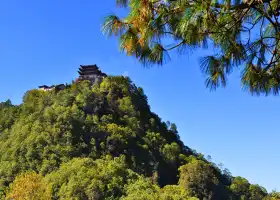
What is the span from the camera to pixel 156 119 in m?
54.6

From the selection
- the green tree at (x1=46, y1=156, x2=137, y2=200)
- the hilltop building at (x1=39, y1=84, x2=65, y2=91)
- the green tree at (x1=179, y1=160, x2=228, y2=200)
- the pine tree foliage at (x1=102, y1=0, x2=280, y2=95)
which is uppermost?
the hilltop building at (x1=39, y1=84, x2=65, y2=91)

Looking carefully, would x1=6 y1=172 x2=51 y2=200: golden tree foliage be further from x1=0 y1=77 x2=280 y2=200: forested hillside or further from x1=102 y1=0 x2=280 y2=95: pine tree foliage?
x1=102 y1=0 x2=280 y2=95: pine tree foliage

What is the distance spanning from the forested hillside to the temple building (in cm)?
151

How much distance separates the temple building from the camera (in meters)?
50.2

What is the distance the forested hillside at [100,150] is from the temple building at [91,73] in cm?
151

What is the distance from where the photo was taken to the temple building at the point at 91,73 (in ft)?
165

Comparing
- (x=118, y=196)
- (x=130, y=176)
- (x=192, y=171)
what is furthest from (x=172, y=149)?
(x=118, y=196)

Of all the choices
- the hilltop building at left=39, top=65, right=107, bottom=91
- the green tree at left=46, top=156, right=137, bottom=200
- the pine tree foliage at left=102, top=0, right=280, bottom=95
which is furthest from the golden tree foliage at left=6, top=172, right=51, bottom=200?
the hilltop building at left=39, top=65, right=107, bottom=91

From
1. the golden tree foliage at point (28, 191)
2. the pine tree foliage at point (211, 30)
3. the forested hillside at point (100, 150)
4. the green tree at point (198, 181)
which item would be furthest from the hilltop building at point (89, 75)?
the pine tree foliage at point (211, 30)

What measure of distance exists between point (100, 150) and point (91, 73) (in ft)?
41.2

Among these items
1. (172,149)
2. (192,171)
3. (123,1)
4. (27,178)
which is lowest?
(123,1)

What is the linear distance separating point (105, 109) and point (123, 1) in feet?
141

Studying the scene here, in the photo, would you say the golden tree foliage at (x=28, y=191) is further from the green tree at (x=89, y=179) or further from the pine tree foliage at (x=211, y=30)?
the pine tree foliage at (x=211, y=30)

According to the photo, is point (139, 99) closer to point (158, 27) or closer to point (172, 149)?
point (172, 149)
